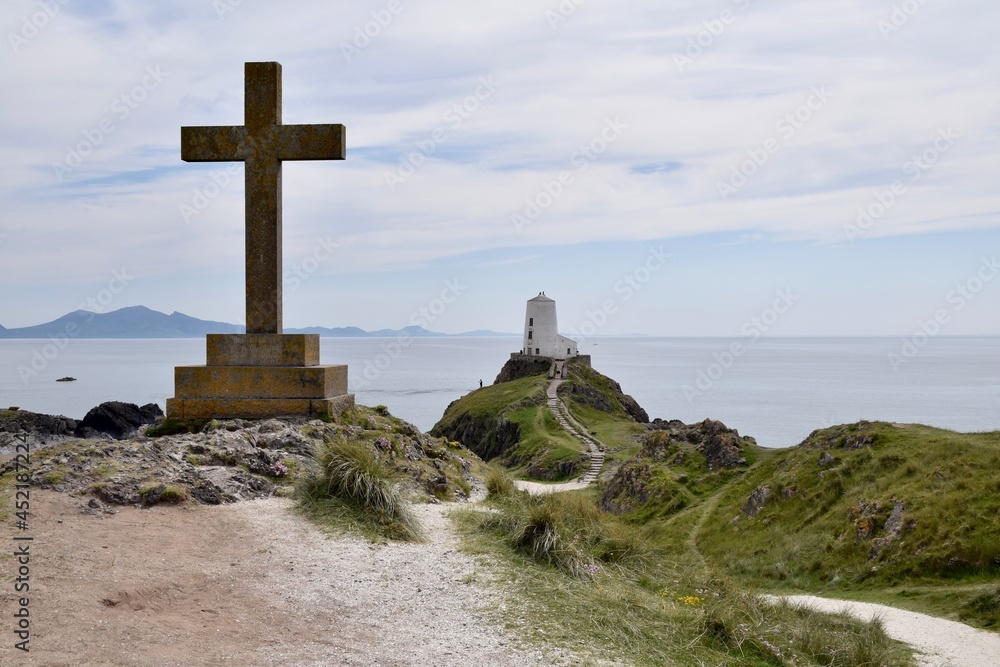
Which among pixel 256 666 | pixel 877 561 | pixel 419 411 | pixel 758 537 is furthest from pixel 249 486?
pixel 419 411

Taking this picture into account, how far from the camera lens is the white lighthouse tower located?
293 feet

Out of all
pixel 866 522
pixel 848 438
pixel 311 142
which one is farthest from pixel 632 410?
pixel 311 142

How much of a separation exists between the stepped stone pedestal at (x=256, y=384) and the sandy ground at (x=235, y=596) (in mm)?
4212

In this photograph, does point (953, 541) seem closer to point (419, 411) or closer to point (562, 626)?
point (562, 626)

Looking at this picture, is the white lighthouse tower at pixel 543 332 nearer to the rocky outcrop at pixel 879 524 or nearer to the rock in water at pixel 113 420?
the rock in water at pixel 113 420

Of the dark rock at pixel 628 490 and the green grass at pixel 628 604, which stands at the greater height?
the green grass at pixel 628 604

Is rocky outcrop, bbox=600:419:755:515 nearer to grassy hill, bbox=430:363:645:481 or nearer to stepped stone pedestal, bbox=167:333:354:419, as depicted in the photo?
grassy hill, bbox=430:363:645:481

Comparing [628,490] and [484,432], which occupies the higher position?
[628,490]

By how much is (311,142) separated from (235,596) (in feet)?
27.6

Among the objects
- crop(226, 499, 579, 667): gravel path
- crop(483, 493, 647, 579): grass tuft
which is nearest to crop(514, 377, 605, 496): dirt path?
crop(483, 493, 647, 579): grass tuft

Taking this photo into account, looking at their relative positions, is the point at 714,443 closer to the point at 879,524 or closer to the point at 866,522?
the point at 866,522

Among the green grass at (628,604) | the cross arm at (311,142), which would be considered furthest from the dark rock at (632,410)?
the green grass at (628,604)

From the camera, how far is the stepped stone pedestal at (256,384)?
12.6m

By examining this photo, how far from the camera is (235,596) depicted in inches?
250
